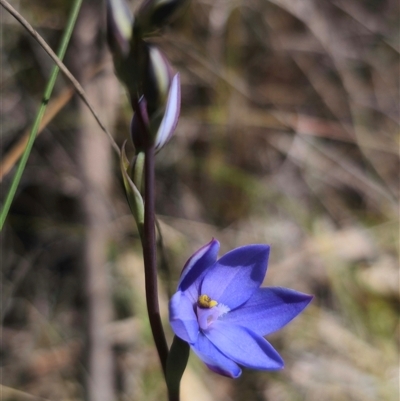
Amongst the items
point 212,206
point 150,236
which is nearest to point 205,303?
point 150,236

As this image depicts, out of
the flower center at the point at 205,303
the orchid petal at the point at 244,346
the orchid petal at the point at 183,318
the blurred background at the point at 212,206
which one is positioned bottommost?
the blurred background at the point at 212,206

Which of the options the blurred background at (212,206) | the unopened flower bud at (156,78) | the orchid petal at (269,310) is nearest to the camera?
the unopened flower bud at (156,78)

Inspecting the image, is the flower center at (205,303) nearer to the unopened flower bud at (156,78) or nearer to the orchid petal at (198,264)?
the orchid petal at (198,264)

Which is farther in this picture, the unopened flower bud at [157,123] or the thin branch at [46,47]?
the thin branch at [46,47]

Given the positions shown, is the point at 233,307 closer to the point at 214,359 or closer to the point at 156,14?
the point at 214,359

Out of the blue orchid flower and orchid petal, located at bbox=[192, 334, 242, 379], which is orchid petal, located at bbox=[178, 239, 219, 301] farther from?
orchid petal, located at bbox=[192, 334, 242, 379]

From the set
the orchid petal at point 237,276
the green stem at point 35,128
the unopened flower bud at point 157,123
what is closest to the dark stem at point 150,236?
the unopened flower bud at point 157,123
